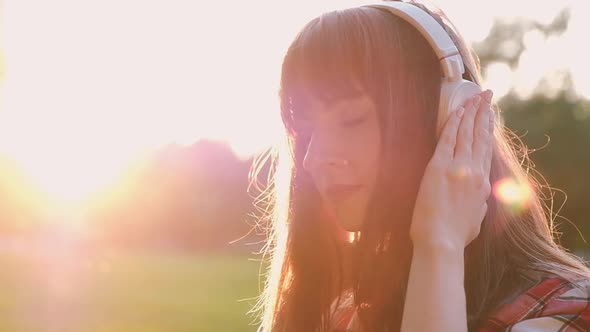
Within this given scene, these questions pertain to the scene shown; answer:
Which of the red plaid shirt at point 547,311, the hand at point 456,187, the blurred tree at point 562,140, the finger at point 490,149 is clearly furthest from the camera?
the blurred tree at point 562,140

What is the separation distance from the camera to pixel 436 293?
1.70 m

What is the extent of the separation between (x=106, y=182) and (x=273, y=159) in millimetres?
32436

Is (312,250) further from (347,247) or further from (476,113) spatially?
(476,113)

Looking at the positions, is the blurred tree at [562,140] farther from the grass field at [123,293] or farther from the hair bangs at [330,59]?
the hair bangs at [330,59]

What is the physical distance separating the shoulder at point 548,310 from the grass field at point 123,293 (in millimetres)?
10657

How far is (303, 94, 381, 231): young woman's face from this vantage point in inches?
74.4

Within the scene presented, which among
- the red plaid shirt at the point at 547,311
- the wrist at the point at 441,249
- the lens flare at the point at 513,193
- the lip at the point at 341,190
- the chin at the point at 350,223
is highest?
the lip at the point at 341,190

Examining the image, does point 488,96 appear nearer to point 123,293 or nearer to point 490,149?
point 490,149

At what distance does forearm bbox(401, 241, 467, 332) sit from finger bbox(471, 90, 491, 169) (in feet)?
0.75

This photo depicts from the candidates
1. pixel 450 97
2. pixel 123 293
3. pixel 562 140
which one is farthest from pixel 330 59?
pixel 562 140

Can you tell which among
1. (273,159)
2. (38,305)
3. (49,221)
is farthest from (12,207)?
(273,159)

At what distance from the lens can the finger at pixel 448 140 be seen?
183 centimetres

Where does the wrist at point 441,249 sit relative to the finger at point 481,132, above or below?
below

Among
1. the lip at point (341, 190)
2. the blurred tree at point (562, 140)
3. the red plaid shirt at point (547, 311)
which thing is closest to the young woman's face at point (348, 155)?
the lip at point (341, 190)
